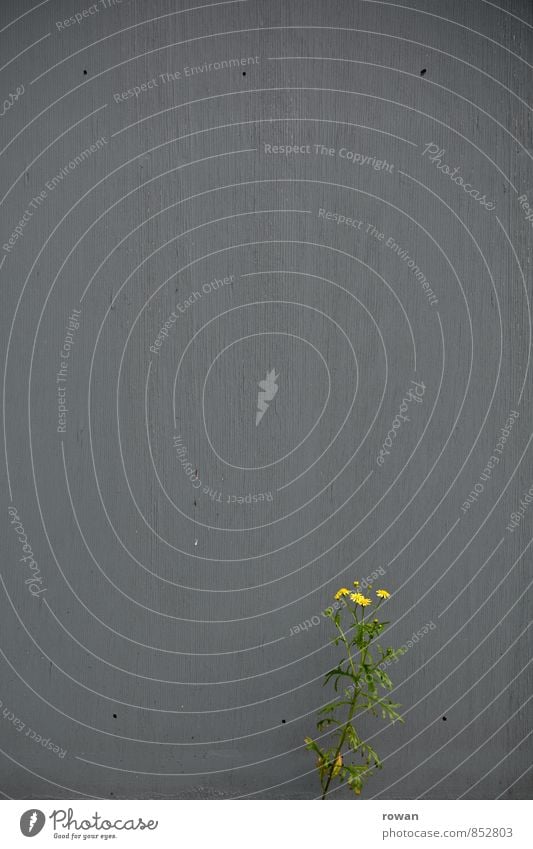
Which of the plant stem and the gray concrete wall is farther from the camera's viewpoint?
the gray concrete wall

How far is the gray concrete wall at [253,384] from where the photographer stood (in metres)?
2.24

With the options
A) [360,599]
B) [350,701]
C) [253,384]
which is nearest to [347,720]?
[350,701]

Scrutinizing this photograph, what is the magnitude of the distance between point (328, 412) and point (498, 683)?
77 centimetres

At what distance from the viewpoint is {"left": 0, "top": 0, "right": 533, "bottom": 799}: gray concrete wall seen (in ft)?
7.36

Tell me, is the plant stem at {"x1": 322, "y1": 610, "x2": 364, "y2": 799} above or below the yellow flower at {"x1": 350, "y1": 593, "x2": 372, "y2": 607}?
below

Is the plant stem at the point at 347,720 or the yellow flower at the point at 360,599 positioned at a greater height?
the yellow flower at the point at 360,599

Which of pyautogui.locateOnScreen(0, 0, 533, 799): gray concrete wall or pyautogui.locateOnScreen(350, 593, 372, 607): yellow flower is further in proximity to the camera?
pyautogui.locateOnScreen(0, 0, 533, 799): gray concrete wall

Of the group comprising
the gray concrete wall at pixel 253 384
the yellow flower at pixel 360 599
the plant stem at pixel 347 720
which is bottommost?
the plant stem at pixel 347 720

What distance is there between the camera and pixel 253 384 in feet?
7.39

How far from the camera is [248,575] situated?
2246 mm

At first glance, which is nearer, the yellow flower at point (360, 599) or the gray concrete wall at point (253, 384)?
the yellow flower at point (360, 599)

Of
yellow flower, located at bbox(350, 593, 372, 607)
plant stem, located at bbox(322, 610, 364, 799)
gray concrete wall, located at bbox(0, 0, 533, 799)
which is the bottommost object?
plant stem, located at bbox(322, 610, 364, 799)
